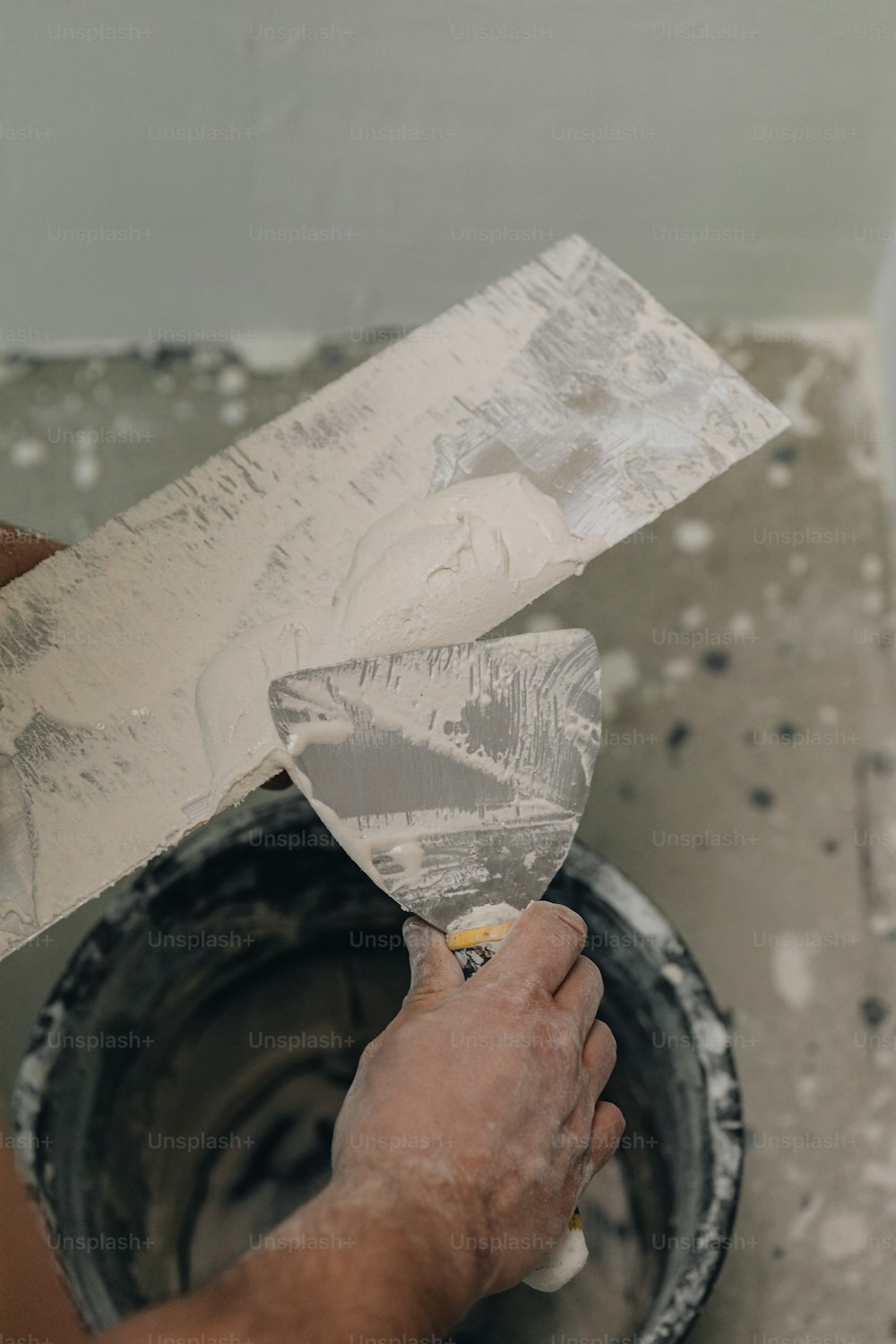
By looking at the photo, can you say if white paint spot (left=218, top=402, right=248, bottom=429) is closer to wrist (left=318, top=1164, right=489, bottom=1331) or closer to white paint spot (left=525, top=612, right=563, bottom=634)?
white paint spot (left=525, top=612, right=563, bottom=634)

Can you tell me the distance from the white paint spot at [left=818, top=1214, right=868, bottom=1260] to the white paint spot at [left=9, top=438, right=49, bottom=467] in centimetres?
134

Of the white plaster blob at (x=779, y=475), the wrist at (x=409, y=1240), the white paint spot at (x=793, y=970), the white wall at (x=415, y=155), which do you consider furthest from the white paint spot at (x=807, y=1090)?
the white wall at (x=415, y=155)

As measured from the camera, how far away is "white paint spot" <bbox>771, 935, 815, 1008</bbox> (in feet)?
3.99

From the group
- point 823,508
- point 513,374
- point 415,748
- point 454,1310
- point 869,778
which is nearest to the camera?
point 454,1310

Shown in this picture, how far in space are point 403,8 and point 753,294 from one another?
611 mm

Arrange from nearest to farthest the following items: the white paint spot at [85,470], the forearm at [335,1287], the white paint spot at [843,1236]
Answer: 1. the forearm at [335,1287]
2. the white paint spot at [843,1236]
3. the white paint spot at [85,470]

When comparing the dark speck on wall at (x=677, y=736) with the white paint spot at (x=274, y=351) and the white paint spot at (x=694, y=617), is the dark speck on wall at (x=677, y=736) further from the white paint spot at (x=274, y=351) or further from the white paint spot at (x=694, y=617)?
the white paint spot at (x=274, y=351)

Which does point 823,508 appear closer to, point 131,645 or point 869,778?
point 869,778

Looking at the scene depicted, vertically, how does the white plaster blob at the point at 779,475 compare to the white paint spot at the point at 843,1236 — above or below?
above

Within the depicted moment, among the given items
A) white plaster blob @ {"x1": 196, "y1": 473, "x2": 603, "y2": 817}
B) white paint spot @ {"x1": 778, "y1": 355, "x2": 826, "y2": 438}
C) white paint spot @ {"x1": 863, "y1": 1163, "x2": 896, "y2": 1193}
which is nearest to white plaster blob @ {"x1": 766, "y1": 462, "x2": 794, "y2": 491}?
white paint spot @ {"x1": 778, "y1": 355, "x2": 826, "y2": 438}

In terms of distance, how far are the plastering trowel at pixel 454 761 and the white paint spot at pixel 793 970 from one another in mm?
560

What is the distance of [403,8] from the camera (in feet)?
3.72

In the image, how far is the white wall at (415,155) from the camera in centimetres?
115

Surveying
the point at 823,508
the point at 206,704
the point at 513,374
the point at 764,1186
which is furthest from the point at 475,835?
the point at 823,508
